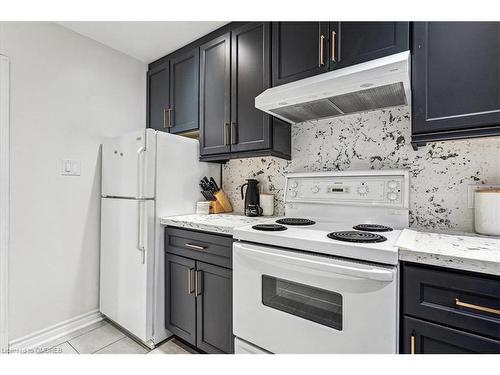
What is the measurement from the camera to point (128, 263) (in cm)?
183

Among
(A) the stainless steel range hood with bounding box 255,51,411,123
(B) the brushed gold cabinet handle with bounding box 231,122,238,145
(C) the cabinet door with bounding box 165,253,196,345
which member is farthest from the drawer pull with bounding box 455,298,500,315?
(B) the brushed gold cabinet handle with bounding box 231,122,238,145

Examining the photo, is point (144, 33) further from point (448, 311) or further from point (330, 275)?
point (448, 311)

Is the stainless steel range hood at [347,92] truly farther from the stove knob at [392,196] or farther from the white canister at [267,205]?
the white canister at [267,205]

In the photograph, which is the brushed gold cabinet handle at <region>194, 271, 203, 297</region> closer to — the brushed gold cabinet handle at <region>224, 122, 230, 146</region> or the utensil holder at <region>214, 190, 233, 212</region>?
the utensil holder at <region>214, 190, 233, 212</region>

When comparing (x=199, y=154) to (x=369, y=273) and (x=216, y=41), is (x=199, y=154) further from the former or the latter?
(x=369, y=273)

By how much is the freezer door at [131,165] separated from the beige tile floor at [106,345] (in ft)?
A: 3.47

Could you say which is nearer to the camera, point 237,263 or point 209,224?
point 237,263

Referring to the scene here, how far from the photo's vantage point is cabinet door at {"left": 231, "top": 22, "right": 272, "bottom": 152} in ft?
5.49

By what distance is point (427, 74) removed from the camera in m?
1.16

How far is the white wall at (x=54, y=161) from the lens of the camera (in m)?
1.71

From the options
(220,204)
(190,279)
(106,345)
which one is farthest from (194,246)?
(106,345)

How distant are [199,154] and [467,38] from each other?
1.73 meters
